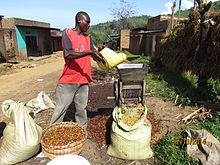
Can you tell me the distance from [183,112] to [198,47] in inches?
76.0

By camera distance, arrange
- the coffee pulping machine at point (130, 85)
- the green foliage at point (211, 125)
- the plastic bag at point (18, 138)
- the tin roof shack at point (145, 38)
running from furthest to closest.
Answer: the tin roof shack at point (145, 38) < the green foliage at point (211, 125) < the coffee pulping machine at point (130, 85) < the plastic bag at point (18, 138)

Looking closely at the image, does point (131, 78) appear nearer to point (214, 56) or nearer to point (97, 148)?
point (97, 148)

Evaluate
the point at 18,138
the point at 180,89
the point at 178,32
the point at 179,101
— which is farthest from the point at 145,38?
the point at 18,138

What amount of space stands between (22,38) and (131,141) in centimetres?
1542

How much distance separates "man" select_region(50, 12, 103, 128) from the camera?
2372 millimetres

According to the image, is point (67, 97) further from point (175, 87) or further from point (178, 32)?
point (178, 32)

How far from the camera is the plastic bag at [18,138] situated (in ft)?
7.06

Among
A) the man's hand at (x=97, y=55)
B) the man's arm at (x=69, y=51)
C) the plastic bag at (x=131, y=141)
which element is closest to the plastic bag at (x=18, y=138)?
the man's arm at (x=69, y=51)

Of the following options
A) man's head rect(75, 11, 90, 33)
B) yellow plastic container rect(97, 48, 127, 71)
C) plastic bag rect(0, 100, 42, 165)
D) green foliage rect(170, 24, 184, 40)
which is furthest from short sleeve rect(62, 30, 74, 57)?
green foliage rect(170, 24, 184, 40)

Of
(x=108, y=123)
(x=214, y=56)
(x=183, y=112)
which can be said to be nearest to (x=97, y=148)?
(x=108, y=123)

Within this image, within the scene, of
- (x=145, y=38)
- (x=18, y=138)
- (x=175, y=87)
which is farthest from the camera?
(x=145, y=38)

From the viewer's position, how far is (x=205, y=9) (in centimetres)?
425

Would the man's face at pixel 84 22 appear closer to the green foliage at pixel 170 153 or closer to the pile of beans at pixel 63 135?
the pile of beans at pixel 63 135

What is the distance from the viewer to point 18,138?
2143mm
